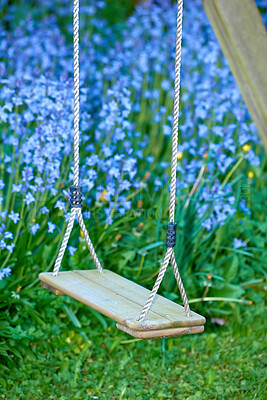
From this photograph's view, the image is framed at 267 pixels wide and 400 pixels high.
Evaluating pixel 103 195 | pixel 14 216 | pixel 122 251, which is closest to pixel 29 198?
pixel 14 216

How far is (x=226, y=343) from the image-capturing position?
3.22 metres

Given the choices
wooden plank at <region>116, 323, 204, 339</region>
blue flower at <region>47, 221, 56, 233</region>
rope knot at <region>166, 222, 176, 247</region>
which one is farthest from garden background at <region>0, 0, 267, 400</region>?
rope knot at <region>166, 222, 176, 247</region>

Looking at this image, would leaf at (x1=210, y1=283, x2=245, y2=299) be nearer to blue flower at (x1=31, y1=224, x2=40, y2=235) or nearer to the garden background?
the garden background

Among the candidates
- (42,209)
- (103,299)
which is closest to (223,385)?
(103,299)

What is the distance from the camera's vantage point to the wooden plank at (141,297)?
215cm

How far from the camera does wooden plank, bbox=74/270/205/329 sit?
84.8 inches

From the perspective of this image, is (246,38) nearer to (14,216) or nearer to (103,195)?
(103,195)

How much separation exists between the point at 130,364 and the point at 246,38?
1.84 m

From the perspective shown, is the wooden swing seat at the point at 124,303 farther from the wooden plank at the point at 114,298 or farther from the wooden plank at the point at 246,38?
the wooden plank at the point at 246,38

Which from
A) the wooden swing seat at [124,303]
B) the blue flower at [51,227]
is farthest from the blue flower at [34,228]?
the wooden swing seat at [124,303]

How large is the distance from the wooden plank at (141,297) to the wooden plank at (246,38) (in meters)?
1.09

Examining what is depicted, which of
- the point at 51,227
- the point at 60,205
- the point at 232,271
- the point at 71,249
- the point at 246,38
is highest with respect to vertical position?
the point at 246,38

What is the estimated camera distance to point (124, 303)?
7.39 feet

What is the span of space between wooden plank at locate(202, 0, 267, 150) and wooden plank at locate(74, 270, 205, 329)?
109cm
